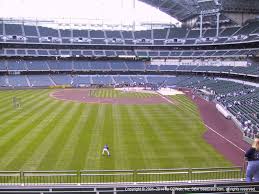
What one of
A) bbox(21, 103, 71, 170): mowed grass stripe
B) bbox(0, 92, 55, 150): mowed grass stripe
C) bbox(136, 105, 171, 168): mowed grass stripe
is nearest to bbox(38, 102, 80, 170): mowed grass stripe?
bbox(21, 103, 71, 170): mowed grass stripe

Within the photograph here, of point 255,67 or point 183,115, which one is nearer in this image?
point 183,115

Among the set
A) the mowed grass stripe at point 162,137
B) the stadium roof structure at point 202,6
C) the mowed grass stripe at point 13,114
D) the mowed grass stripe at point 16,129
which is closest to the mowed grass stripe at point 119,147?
the mowed grass stripe at point 162,137

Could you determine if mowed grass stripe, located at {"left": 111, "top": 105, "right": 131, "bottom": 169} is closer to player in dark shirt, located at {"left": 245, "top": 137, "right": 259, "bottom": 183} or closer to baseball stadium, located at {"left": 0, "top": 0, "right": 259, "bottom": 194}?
baseball stadium, located at {"left": 0, "top": 0, "right": 259, "bottom": 194}

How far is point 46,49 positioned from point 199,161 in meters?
82.5

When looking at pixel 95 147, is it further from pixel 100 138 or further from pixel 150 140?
A: pixel 150 140

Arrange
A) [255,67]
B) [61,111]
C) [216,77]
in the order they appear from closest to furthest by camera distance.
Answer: [61,111]
[255,67]
[216,77]

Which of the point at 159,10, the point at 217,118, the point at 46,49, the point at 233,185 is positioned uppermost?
the point at 159,10

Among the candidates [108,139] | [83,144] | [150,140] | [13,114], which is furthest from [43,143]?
[13,114]

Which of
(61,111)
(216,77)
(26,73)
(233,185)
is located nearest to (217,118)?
(61,111)

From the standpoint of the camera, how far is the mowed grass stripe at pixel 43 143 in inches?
906

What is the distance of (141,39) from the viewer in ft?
344

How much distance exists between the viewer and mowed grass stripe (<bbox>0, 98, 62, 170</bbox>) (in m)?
23.2

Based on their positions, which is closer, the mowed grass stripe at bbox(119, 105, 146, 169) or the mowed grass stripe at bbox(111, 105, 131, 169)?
the mowed grass stripe at bbox(111, 105, 131, 169)

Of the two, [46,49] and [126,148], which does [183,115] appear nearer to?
[126,148]
